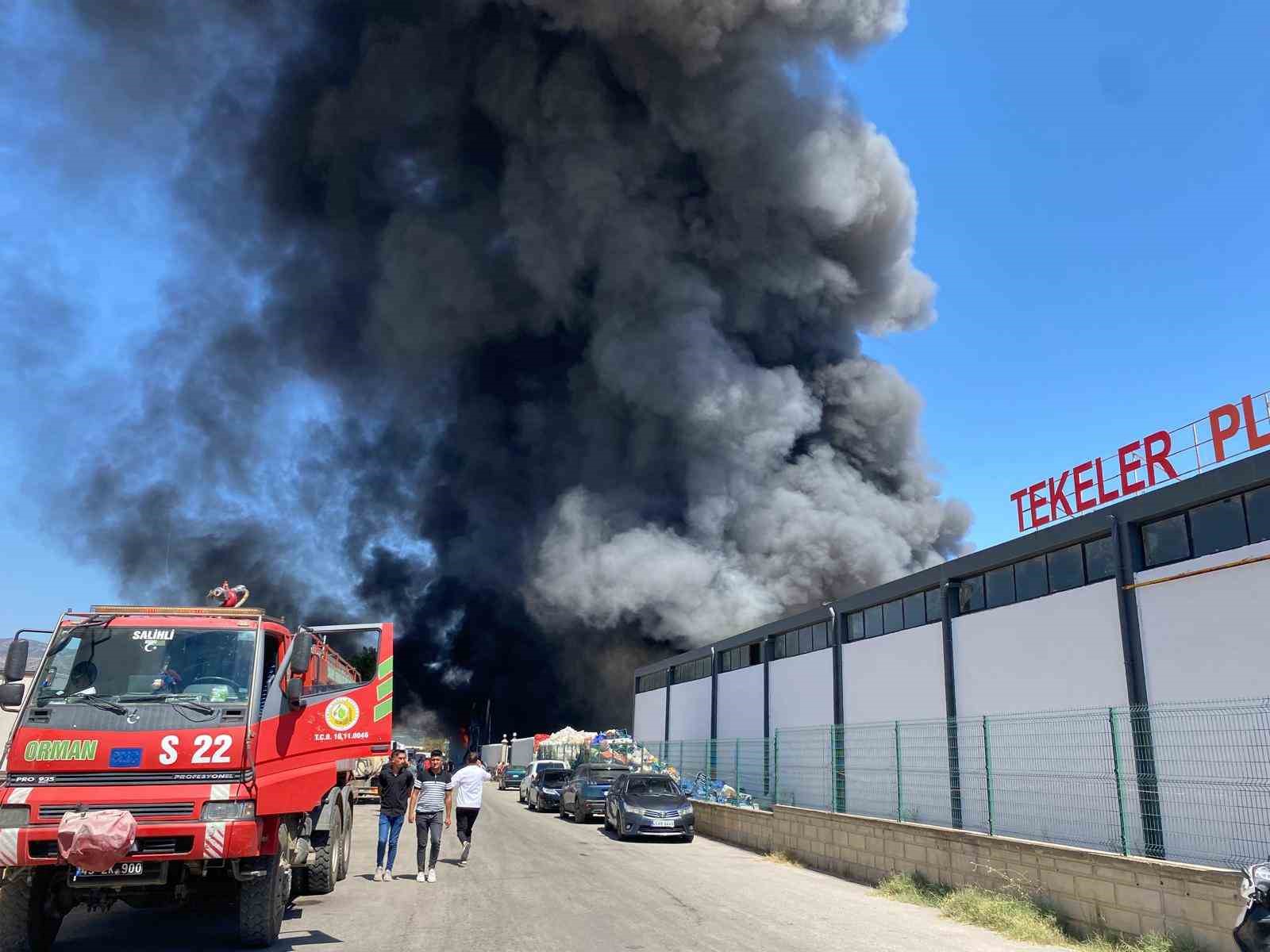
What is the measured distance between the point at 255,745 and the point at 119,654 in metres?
1.50

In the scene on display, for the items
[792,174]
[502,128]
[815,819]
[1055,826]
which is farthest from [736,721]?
[502,128]

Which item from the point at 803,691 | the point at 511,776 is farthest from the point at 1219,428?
the point at 511,776

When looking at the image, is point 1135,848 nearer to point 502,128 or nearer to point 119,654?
point 119,654

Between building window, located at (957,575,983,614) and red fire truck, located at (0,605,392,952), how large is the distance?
1258 cm

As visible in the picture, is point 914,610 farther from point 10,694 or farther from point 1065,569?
point 10,694

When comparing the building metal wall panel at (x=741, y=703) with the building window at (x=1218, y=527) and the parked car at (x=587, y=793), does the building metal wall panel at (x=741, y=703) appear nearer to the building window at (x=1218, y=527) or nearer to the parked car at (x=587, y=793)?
the parked car at (x=587, y=793)

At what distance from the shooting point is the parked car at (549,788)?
29.6m

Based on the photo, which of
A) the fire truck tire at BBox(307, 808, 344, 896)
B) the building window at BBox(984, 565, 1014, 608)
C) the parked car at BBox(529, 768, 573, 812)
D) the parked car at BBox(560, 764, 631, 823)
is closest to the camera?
the fire truck tire at BBox(307, 808, 344, 896)

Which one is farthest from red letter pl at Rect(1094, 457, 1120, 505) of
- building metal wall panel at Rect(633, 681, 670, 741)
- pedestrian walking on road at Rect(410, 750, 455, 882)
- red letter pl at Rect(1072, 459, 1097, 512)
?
building metal wall panel at Rect(633, 681, 670, 741)

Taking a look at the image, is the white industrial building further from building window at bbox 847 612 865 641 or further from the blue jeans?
the blue jeans

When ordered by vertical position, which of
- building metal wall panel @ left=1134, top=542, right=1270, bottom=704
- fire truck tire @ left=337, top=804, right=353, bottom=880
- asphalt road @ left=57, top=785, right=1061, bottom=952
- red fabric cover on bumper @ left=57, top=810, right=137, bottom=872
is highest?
building metal wall panel @ left=1134, top=542, right=1270, bottom=704

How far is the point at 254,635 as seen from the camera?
8188 millimetres

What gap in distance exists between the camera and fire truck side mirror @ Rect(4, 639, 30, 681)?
755 cm

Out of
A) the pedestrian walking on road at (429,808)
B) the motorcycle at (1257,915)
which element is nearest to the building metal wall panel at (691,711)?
the pedestrian walking on road at (429,808)
